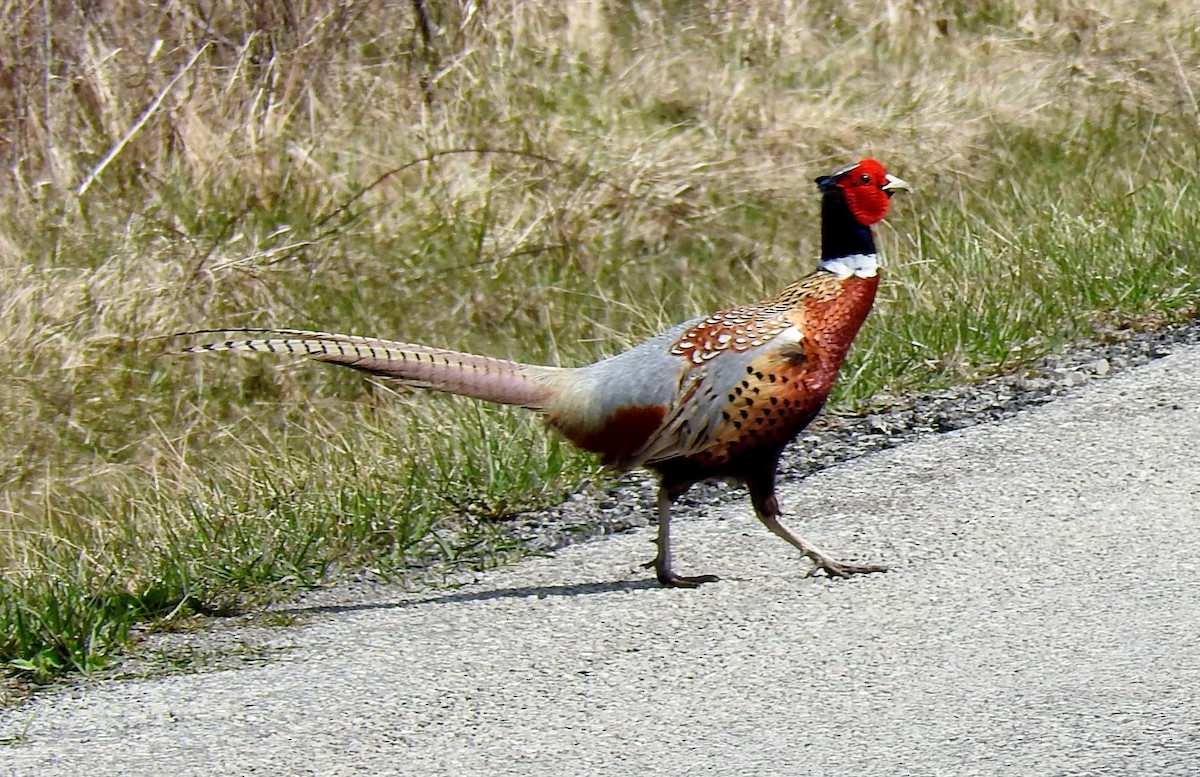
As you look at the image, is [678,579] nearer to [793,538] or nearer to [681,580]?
[681,580]

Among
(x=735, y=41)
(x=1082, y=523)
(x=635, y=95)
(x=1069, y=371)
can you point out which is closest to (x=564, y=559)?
(x=1082, y=523)

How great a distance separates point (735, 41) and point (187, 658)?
605 cm

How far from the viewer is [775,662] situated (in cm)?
368

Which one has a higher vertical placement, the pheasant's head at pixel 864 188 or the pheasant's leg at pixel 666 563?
the pheasant's head at pixel 864 188

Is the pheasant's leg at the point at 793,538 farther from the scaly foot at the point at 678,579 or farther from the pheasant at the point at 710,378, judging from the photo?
the scaly foot at the point at 678,579

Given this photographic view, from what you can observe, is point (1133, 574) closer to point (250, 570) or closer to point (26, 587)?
point (250, 570)

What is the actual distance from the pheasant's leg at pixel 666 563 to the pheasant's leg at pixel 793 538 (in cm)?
18

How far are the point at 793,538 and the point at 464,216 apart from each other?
3766 mm

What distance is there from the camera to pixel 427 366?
4.33m

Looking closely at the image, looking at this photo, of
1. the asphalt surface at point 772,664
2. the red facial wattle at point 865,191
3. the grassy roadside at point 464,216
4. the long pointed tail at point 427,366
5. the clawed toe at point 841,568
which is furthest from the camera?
the grassy roadside at point 464,216

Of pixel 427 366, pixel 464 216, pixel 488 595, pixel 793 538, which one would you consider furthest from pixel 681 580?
pixel 464 216

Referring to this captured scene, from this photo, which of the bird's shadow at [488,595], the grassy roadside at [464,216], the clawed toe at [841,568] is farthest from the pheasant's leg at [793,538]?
the grassy roadside at [464,216]

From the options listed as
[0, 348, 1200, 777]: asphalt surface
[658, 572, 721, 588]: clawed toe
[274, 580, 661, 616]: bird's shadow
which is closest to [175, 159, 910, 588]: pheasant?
[658, 572, 721, 588]: clawed toe

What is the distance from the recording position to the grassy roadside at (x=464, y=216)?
5.17m
